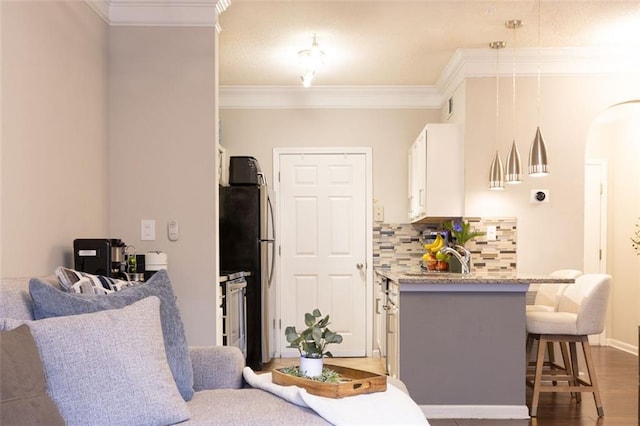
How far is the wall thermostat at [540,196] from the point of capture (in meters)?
4.66

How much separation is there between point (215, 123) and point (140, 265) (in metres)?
0.93

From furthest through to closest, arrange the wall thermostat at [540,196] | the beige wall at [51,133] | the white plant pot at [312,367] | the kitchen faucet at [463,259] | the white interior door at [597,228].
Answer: the white interior door at [597,228] < the wall thermostat at [540,196] < the kitchen faucet at [463,259] < the beige wall at [51,133] < the white plant pot at [312,367]

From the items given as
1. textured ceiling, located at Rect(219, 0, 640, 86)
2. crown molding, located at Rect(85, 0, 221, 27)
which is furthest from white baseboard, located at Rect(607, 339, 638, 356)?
crown molding, located at Rect(85, 0, 221, 27)

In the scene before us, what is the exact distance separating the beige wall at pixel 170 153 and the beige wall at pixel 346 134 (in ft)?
7.91

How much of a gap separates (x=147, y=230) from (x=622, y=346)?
5.35m

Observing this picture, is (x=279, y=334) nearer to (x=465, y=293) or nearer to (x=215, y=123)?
(x=465, y=293)

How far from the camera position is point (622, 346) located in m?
6.16

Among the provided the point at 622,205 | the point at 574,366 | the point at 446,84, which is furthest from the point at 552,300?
the point at 622,205

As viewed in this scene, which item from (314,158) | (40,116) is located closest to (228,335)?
(40,116)

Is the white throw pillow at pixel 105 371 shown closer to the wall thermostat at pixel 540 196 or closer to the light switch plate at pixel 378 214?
the wall thermostat at pixel 540 196

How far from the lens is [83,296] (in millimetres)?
1819

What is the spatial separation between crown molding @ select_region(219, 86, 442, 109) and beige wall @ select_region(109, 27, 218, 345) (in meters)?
2.35

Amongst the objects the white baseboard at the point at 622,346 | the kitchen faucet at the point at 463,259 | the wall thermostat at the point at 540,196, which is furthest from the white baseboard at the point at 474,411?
the white baseboard at the point at 622,346

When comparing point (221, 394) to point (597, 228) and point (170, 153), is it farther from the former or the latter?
point (597, 228)
